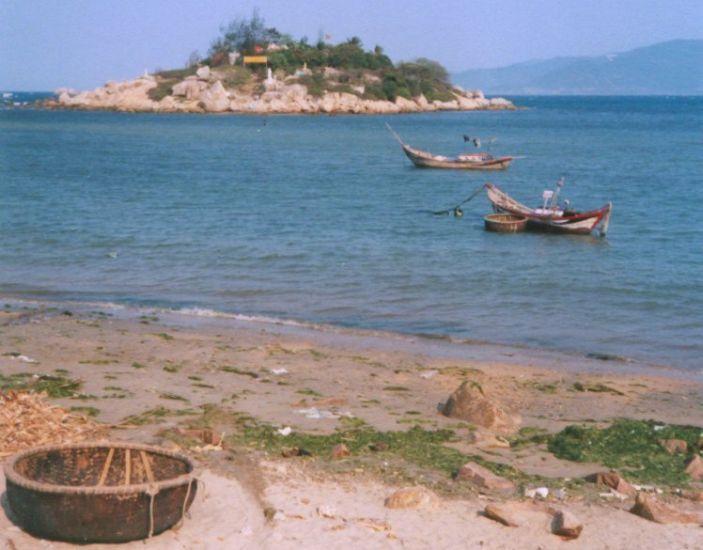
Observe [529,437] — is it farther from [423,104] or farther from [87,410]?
[423,104]

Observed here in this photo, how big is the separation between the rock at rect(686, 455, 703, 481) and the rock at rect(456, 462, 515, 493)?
6.04ft

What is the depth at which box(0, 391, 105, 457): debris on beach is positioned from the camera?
868cm

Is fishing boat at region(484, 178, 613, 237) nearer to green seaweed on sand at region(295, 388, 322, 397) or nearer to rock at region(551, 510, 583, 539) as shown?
green seaweed on sand at region(295, 388, 322, 397)

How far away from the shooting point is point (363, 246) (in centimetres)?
2678

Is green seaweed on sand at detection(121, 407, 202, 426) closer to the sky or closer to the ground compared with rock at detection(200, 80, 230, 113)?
closer to the ground

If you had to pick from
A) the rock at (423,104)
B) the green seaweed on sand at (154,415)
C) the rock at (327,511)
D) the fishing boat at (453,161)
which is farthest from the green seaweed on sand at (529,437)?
the rock at (423,104)

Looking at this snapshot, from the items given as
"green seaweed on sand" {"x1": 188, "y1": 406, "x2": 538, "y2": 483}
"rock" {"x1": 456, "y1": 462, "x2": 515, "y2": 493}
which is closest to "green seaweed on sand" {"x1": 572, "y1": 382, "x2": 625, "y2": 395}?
"green seaweed on sand" {"x1": 188, "y1": 406, "x2": 538, "y2": 483}

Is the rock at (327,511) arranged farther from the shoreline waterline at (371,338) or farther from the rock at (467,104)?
the rock at (467,104)

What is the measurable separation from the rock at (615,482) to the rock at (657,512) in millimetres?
449

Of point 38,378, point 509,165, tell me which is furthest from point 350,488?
point 509,165

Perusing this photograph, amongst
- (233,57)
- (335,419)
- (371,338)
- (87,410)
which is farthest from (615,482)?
(233,57)

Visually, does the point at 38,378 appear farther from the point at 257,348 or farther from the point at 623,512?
the point at 623,512

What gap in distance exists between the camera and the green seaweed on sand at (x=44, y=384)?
11.1 metres

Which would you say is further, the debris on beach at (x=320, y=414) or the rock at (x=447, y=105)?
the rock at (x=447, y=105)
